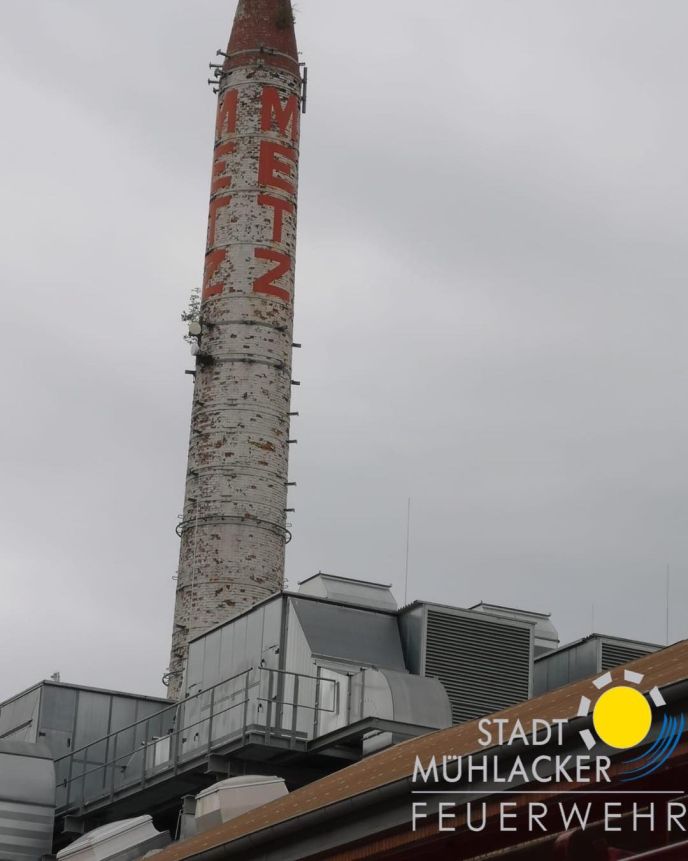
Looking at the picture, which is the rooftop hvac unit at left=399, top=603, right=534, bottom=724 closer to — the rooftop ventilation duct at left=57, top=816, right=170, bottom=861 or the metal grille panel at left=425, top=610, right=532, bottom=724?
the metal grille panel at left=425, top=610, right=532, bottom=724

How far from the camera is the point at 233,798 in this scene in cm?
2456

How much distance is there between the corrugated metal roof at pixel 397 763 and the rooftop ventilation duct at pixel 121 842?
4.84m

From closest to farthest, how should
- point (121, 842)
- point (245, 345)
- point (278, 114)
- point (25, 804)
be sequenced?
point (121, 842) < point (25, 804) < point (245, 345) < point (278, 114)

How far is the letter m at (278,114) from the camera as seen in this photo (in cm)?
4572

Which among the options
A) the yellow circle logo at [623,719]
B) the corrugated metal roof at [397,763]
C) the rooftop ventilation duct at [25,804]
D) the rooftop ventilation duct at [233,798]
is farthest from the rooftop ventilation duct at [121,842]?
the yellow circle logo at [623,719]

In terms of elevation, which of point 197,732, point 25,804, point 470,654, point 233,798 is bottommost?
point 233,798

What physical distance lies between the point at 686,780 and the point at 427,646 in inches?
699

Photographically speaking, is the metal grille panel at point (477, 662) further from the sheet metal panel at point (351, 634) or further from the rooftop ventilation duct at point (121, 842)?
the rooftop ventilation duct at point (121, 842)

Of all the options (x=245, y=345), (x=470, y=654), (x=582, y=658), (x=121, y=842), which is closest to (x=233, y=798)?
(x=121, y=842)

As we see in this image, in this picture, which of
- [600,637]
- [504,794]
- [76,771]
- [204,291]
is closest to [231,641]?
[76,771]

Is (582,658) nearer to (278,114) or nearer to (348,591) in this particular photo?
(348,591)

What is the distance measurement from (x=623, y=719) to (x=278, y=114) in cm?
3426

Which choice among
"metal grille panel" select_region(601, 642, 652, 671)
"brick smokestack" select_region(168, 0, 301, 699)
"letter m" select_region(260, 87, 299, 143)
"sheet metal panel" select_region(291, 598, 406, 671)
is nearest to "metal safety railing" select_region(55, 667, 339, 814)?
"sheet metal panel" select_region(291, 598, 406, 671)

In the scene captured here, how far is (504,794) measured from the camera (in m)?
14.4
